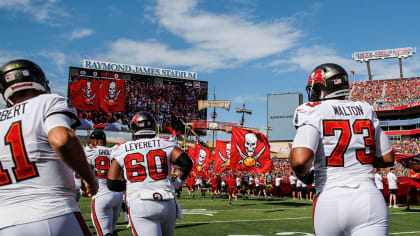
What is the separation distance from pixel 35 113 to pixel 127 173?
212 centimetres

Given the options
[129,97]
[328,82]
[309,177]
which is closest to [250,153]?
[328,82]

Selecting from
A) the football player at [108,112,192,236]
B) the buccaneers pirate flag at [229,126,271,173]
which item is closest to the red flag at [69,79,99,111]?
the buccaneers pirate flag at [229,126,271,173]

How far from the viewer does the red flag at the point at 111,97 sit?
52000 millimetres

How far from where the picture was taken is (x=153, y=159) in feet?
13.9

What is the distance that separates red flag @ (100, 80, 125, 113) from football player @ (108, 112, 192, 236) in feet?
162

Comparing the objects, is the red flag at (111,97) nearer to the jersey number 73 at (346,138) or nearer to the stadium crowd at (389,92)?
the stadium crowd at (389,92)

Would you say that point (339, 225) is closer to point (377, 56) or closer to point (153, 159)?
point (153, 159)

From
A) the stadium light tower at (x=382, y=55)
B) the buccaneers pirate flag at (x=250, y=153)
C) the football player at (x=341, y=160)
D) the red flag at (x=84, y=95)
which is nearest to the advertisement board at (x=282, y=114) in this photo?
the stadium light tower at (x=382, y=55)

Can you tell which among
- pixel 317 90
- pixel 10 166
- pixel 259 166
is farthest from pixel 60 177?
pixel 259 166

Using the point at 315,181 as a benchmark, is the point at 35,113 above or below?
above

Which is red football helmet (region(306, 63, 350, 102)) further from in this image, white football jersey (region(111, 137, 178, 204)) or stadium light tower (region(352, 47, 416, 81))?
stadium light tower (region(352, 47, 416, 81))

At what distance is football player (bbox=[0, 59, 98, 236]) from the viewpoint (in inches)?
84.8

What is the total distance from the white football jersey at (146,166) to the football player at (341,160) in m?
1.84

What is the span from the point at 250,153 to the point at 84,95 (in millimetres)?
38958
